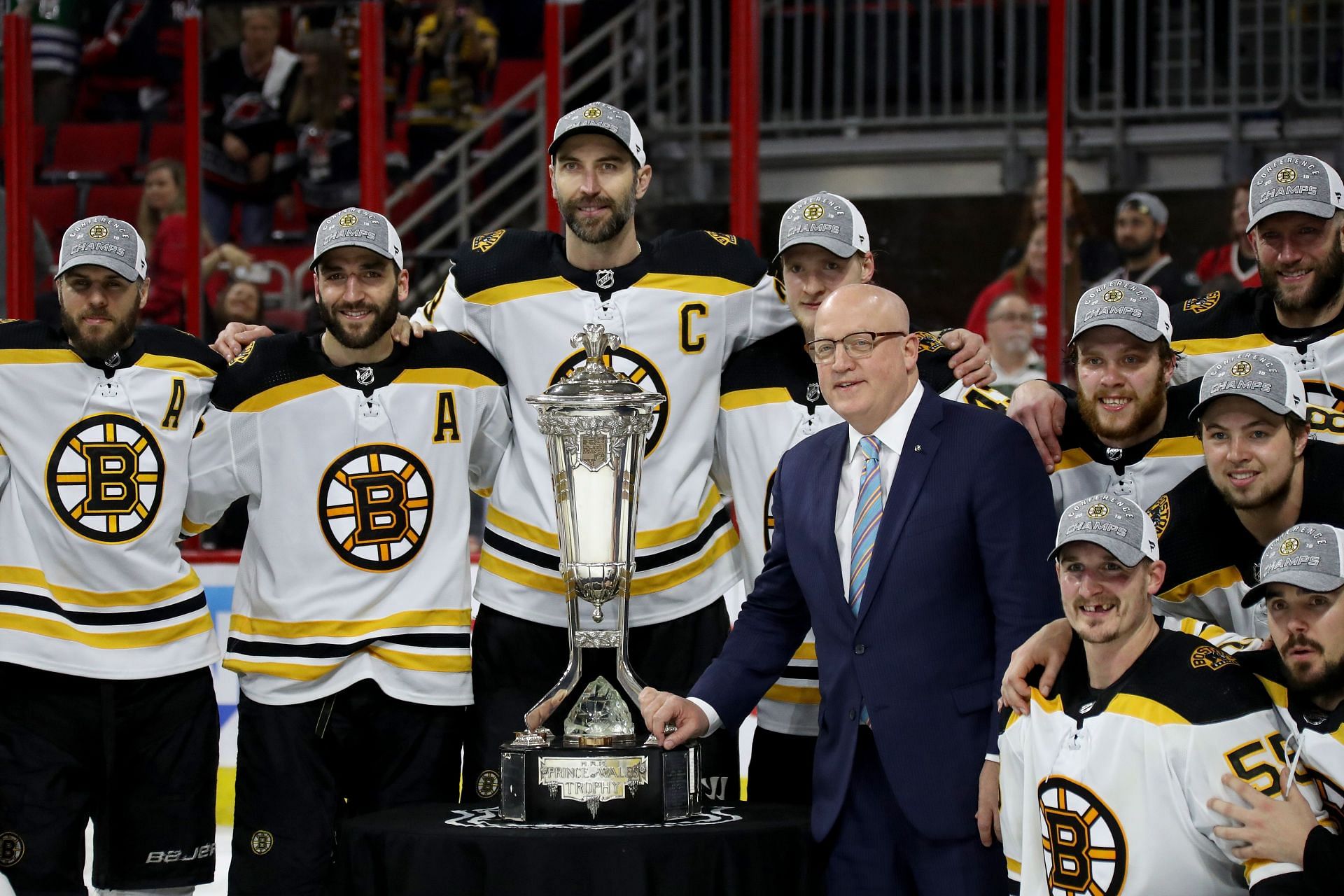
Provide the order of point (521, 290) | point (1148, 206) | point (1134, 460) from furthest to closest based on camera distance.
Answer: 1. point (1148, 206)
2. point (521, 290)
3. point (1134, 460)

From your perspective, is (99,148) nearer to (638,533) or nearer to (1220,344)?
(638,533)

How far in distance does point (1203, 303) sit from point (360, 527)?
152 cm

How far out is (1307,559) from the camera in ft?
7.42

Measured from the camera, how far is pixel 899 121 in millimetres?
5637

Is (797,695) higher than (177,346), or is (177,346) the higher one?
(177,346)

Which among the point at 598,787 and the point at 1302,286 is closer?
the point at 598,787

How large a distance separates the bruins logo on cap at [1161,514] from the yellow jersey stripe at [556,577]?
0.84m

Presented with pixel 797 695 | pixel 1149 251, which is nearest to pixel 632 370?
pixel 797 695

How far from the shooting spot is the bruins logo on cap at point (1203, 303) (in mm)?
2971

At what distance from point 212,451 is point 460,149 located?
3.00m

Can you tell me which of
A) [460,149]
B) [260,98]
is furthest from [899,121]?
[260,98]

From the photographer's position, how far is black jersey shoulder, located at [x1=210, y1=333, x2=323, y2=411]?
3100mm

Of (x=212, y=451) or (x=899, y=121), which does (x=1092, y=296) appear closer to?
(x=212, y=451)

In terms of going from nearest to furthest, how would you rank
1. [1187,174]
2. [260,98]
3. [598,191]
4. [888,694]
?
[888,694]
[598,191]
[1187,174]
[260,98]
